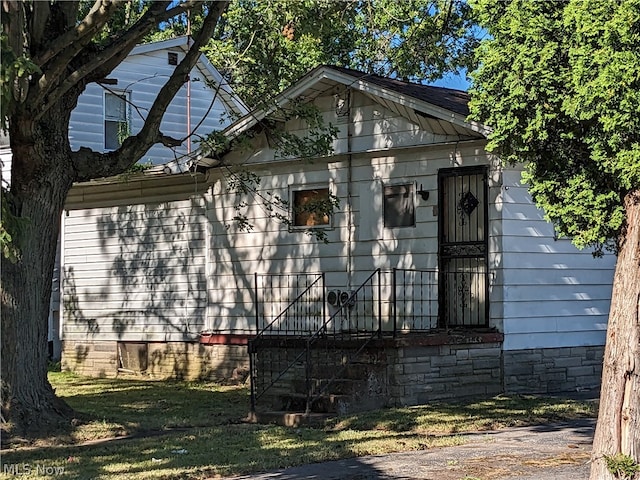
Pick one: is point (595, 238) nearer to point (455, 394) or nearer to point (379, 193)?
point (455, 394)

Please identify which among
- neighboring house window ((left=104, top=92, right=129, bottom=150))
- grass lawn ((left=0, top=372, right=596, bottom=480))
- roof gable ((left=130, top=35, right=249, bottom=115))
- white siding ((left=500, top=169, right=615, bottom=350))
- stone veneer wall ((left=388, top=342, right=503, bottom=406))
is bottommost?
grass lawn ((left=0, top=372, right=596, bottom=480))

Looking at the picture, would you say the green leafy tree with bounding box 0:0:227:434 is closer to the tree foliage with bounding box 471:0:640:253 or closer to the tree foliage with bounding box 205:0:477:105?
the tree foliage with bounding box 205:0:477:105

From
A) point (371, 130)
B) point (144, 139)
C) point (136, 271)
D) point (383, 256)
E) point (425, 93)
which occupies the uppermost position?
point (425, 93)

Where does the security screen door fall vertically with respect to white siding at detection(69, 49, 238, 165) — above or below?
below

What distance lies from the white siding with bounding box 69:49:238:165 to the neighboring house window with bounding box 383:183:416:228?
7.51 meters

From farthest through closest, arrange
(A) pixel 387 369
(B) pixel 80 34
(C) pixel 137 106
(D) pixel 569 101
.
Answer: (C) pixel 137 106 → (A) pixel 387 369 → (B) pixel 80 34 → (D) pixel 569 101

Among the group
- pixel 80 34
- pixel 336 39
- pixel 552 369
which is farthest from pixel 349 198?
pixel 336 39

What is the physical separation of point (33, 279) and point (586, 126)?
6.53 metres

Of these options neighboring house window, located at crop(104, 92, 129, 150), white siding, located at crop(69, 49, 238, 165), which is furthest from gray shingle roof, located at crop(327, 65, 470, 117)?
neighboring house window, located at crop(104, 92, 129, 150)

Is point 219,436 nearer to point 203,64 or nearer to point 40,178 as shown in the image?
point 40,178

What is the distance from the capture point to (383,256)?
48.9 ft

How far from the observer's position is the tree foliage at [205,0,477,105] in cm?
1406

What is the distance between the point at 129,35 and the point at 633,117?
19.3ft

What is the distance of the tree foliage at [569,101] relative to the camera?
7195 millimetres
